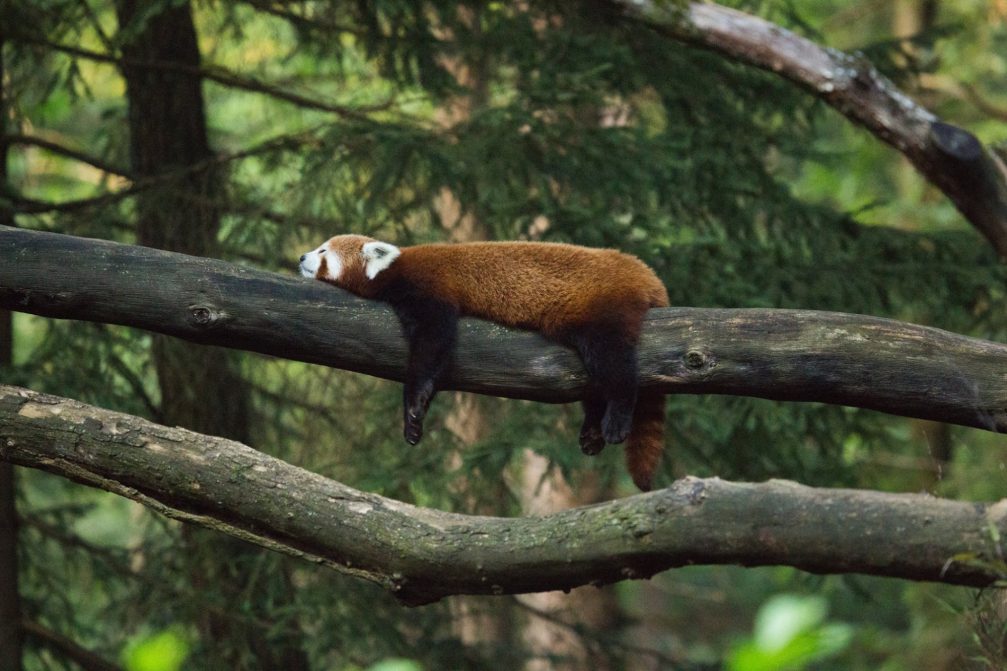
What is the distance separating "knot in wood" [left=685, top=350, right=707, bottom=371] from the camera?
11.3 ft

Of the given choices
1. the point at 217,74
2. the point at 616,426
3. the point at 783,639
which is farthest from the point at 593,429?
the point at 217,74

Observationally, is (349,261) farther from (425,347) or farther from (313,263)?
(425,347)

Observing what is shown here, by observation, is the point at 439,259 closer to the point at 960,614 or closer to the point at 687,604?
the point at 960,614

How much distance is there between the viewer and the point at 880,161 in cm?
1216

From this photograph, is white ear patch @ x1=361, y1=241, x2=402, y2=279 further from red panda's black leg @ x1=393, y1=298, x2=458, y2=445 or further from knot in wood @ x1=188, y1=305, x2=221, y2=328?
knot in wood @ x1=188, y1=305, x2=221, y2=328

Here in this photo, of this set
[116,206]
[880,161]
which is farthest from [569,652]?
[880,161]

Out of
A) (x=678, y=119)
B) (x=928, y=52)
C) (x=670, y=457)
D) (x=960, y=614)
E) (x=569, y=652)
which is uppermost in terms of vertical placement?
(x=928, y=52)

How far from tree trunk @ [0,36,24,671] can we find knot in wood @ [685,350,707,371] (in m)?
4.49

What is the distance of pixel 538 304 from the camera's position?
3.88m

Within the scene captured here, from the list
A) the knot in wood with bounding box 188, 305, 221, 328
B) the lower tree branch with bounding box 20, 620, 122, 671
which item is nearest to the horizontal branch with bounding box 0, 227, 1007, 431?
the knot in wood with bounding box 188, 305, 221, 328

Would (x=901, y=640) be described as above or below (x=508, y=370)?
below

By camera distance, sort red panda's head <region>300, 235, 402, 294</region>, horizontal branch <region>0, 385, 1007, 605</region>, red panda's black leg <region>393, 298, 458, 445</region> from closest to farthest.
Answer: horizontal branch <region>0, 385, 1007, 605</region>, red panda's black leg <region>393, 298, 458, 445</region>, red panda's head <region>300, 235, 402, 294</region>

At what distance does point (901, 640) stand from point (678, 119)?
771 centimetres

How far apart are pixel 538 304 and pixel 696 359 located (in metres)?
0.71
